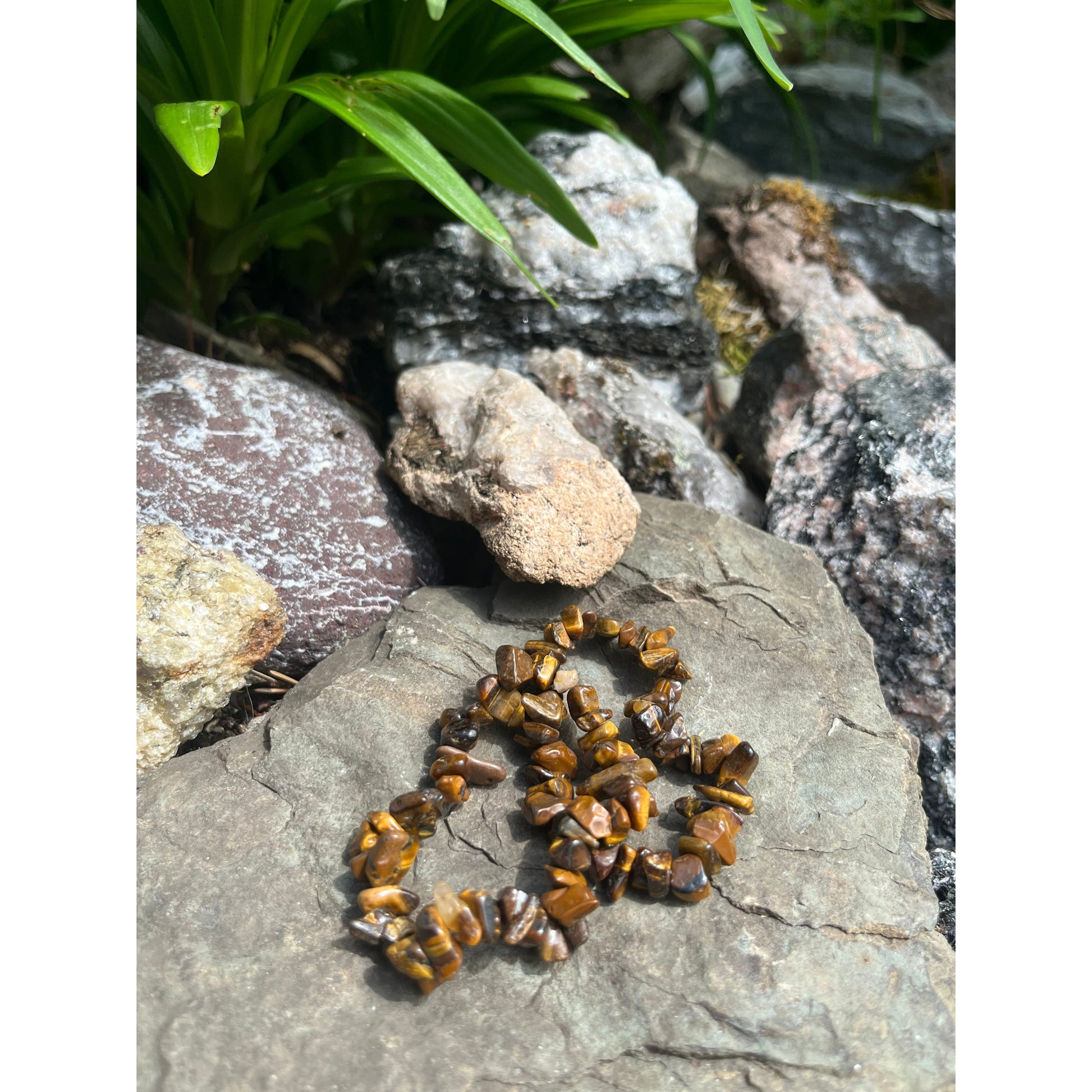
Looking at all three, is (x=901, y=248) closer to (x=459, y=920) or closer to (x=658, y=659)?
(x=658, y=659)

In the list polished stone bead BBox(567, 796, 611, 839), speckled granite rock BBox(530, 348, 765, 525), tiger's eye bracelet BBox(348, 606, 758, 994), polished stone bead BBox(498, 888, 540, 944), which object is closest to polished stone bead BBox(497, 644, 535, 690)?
tiger's eye bracelet BBox(348, 606, 758, 994)

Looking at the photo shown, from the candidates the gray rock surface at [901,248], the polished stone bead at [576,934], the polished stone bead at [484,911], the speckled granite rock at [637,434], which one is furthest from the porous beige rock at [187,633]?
the gray rock surface at [901,248]

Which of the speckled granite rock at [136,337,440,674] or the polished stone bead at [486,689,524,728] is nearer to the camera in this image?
the polished stone bead at [486,689,524,728]

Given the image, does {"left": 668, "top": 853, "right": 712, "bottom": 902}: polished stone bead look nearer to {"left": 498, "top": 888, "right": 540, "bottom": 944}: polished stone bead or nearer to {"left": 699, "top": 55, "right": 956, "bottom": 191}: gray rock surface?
{"left": 498, "top": 888, "right": 540, "bottom": 944}: polished stone bead

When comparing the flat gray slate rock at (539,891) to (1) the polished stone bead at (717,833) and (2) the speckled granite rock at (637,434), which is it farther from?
(2) the speckled granite rock at (637,434)

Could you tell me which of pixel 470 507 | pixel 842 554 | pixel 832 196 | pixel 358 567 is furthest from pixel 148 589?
pixel 832 196

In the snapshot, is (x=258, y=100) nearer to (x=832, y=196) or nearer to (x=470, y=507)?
(x=470, y=507)

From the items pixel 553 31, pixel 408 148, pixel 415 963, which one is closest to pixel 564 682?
pixel 415 963
